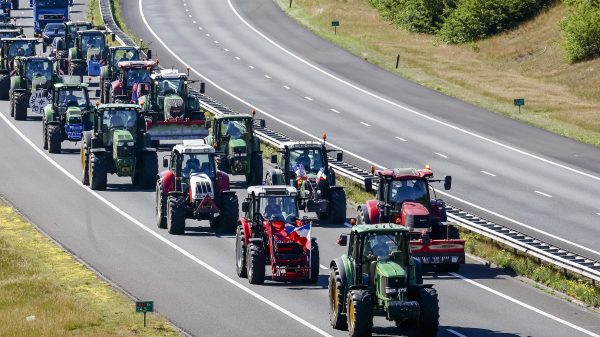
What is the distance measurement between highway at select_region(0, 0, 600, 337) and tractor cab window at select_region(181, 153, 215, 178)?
6.74 ft

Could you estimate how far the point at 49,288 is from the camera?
4103 cm

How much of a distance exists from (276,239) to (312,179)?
411 inches

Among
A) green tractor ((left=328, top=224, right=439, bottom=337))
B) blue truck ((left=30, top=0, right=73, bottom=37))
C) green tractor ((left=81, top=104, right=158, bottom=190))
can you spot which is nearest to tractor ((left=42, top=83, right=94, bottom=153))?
green tractor ((left=81, top=104, right=158, bottom=190))

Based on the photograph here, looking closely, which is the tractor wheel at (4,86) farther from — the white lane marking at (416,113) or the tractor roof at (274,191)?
the tractor roof at (274,191)

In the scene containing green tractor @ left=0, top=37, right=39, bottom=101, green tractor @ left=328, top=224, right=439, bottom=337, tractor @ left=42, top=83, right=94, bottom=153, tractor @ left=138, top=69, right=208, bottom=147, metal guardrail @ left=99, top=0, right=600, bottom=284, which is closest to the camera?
green tractor @ left=328, top=224, right=439, bottom=337

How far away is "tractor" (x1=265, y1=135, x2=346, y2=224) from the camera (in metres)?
49.9

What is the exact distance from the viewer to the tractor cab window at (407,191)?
44.4 m

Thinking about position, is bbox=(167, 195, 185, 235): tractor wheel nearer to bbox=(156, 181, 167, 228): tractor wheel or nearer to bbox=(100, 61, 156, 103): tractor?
bbox=(156, 181, 167, 228): tractor wheel

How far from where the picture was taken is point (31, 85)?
243 feet

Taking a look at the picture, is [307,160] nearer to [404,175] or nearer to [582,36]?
[404,175]

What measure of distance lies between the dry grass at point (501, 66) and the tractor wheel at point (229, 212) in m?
27.5

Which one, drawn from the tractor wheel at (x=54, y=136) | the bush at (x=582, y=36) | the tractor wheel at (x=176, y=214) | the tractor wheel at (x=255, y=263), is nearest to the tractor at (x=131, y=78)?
the tractor wheel at (x=54, y=136)

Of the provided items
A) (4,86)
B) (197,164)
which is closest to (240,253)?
(197,164)

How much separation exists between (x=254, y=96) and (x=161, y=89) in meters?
16.5
